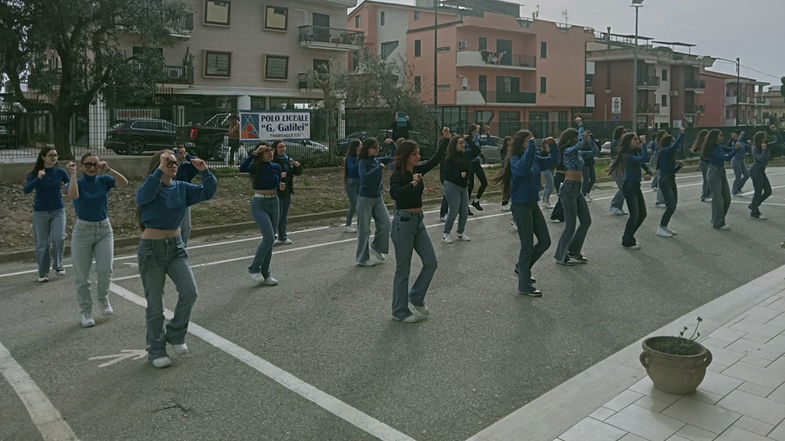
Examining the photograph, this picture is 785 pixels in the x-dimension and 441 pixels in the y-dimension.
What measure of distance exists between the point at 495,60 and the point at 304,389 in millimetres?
53440

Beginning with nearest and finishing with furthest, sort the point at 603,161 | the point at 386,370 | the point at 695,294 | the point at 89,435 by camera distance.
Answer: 1. the point at 89,435
2. the point at 386,370
3. the point at 695,294
4. the point at 603,161

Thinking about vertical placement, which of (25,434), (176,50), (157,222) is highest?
Result: (176,50)

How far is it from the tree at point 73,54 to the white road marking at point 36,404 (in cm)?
1384

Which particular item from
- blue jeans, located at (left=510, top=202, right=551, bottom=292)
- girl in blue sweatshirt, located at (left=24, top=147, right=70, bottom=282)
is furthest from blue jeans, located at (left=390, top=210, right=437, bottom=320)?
girl in blue sweatshirt, located at (left=24, top=147, right=70, bottom=282)

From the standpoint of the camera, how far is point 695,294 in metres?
9.09

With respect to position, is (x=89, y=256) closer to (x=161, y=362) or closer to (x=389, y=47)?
(x=161, y=362)

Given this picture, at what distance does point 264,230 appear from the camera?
963 centimetres

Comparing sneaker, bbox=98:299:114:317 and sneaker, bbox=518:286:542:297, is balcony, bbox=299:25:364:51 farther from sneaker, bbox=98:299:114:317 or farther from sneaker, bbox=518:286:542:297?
sneaker, bbox=98:299:114:317

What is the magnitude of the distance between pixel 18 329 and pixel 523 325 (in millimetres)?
5128

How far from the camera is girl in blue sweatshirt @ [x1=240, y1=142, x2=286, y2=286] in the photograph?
381 inches

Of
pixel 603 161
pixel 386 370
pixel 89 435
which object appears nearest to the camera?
pixel 89 435

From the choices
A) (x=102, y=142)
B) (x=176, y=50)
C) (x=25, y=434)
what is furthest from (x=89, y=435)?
(x=176, y=50)

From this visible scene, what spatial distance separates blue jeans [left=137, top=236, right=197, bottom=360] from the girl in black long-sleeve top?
219cm

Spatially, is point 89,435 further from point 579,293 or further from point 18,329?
point 579,293
